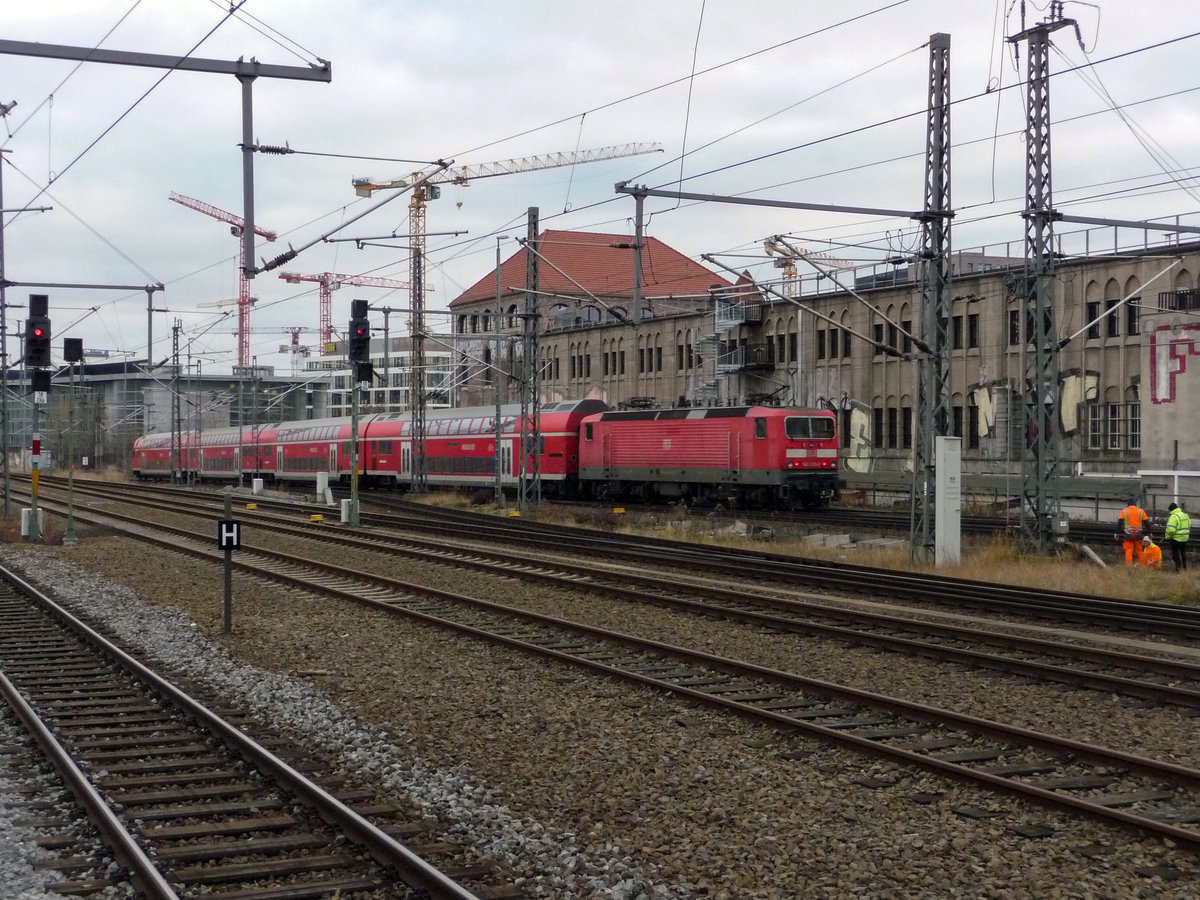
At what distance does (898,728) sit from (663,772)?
2.34 metres

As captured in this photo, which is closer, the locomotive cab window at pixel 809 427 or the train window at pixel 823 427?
the locomotive cab window at pixel 809 427

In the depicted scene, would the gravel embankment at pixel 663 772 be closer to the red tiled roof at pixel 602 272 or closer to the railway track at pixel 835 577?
the railway track at pixel 835 577

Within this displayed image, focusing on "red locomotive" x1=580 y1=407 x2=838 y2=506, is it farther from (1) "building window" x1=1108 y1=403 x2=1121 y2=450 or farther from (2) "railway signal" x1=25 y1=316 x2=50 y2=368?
(2) "railway signal" x1=25 y1=316 x2=50 y2=368

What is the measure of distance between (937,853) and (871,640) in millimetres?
7271

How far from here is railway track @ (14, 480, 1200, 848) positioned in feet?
26.5

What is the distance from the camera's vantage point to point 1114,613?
1684 centimetres

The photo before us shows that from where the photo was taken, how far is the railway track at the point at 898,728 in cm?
808

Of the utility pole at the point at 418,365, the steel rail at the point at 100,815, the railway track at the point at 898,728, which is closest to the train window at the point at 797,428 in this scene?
the utility pole at the point at 418,365

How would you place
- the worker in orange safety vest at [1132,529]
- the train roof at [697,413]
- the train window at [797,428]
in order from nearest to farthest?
the worker in orange safety vest at [1132,529] → the train window at [797,428] → the train roof at [697,413]

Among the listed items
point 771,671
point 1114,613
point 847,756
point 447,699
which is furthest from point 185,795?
point 1114,613

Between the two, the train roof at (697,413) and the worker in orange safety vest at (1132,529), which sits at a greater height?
the train roof at (697,413)

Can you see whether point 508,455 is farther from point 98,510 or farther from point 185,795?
point 185,795

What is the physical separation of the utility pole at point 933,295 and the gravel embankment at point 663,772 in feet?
29.1

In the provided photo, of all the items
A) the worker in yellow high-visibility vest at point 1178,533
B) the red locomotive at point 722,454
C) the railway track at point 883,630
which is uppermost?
the red locomotive at point 722,454
